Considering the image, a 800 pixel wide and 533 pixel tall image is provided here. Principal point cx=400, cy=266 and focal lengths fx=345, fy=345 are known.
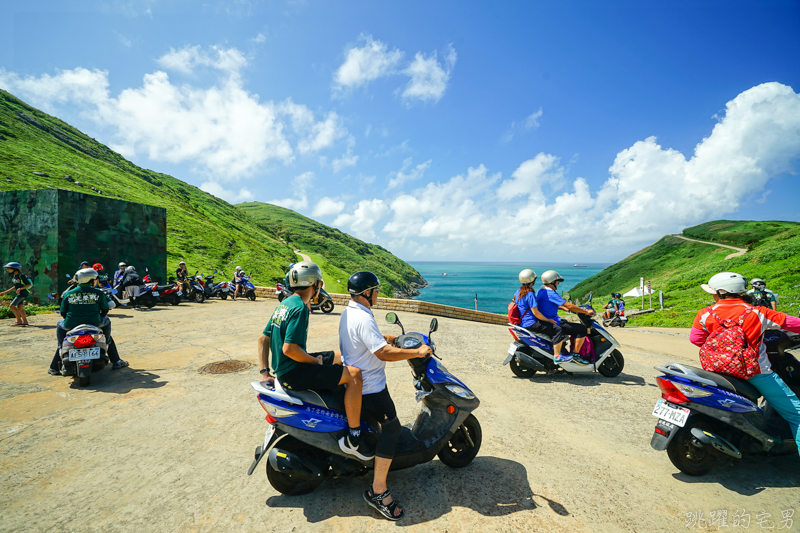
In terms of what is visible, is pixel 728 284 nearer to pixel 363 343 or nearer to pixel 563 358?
pixel 563 358

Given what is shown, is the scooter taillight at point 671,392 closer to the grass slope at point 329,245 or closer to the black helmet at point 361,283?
the black helmet at point 361,283

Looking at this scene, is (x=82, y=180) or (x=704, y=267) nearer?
(x=82, y=180)

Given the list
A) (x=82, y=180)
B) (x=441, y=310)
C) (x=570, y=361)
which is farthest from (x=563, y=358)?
(x=82, y=180)

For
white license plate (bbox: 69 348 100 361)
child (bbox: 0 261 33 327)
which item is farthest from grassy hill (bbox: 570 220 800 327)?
child (bbox: 0 261 33 327)

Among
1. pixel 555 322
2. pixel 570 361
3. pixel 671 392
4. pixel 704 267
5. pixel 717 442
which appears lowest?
pixel 570 361

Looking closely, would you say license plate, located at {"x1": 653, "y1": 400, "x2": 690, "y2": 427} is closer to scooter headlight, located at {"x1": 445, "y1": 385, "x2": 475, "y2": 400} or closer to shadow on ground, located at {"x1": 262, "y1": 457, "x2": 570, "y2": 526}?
shadow on ground, located at {"x1": 262, "y1": 457, "x2": 570, "y2": 526}

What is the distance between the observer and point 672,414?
3.36 metres

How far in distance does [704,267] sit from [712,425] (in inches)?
1583

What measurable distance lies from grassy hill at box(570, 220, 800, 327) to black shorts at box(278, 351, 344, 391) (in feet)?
59.0

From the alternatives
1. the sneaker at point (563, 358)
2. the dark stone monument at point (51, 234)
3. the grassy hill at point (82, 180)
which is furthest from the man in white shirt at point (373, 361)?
the grassy hill at point (82, 180)

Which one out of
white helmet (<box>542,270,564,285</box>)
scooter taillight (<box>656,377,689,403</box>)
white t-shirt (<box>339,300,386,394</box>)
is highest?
white helmet (<box>542,270,564,285</box>)

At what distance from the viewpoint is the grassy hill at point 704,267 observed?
57.2 ft

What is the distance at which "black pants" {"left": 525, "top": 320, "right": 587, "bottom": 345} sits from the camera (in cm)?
635

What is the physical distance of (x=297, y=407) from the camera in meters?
2.80
